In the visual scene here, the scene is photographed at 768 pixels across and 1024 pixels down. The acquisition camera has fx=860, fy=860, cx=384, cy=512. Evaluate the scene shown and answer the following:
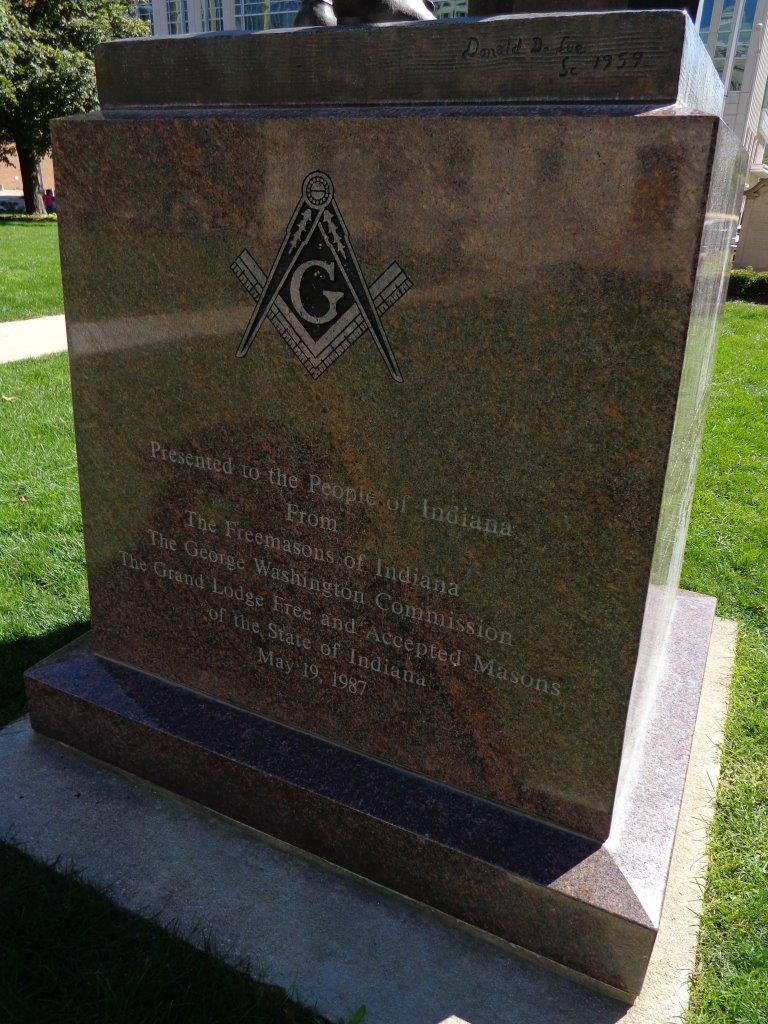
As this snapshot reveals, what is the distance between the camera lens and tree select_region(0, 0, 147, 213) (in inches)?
1081

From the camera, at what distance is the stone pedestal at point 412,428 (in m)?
2.04

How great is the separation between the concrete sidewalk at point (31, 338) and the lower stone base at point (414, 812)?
590 centimetres

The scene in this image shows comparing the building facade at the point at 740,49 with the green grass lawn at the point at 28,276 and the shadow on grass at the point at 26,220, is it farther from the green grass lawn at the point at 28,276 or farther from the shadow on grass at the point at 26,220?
the green grass lawn at the point at 28,276

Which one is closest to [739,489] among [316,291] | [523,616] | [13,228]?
[523,616]

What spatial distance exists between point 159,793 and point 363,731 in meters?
0.80

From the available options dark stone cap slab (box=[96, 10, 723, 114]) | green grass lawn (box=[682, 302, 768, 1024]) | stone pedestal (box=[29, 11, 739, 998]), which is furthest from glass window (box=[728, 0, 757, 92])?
dark stone cap slab (box=[96, 10, 723, 114])

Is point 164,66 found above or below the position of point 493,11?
below

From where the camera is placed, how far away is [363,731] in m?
2.79

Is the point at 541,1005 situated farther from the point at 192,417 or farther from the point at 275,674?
the point at 192,417

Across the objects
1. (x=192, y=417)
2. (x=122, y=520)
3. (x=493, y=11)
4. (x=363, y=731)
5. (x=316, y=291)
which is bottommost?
(x=363, y=731)

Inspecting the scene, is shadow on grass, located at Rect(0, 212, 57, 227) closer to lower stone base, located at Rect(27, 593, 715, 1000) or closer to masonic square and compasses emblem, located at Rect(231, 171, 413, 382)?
lower stone base, located at Rect(27, 593, 715, 1000)

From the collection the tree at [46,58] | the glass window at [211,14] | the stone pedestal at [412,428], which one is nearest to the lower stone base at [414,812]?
the stone pedestal at [412,428]

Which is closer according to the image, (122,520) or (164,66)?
(164,66)

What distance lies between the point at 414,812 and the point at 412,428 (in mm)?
1159
